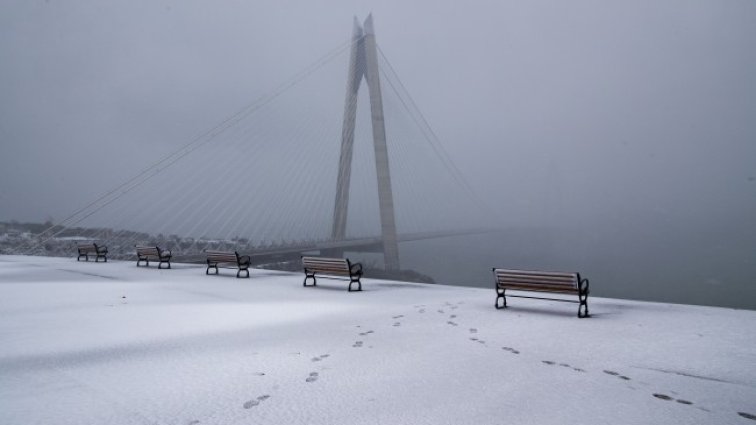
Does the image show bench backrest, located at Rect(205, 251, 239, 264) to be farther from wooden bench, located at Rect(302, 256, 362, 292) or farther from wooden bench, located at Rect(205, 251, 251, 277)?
wooden bench, located at Rect(302, 256, 362, 292)

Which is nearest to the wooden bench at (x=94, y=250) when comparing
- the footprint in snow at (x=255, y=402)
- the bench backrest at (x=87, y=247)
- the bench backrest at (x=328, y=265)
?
the bench backrest at (x=87, y=247)

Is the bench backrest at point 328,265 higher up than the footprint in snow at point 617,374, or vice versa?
the bench backrest at point 328,265

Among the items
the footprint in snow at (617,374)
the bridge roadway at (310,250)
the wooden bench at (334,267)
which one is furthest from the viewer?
the bridge roadway at (310,250)

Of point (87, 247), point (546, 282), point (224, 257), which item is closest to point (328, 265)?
point (224, 257)

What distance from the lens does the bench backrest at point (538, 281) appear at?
5742mm

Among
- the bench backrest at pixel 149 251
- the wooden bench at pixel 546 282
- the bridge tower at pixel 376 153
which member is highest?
the bridge tower at pixel 376 153

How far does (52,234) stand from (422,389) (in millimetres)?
20087

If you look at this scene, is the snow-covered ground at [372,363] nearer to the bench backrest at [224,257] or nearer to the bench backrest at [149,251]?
the bench backrest at [224,257]

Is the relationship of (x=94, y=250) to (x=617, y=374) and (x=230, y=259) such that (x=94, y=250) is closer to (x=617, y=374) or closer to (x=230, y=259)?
(x=230, y=259)

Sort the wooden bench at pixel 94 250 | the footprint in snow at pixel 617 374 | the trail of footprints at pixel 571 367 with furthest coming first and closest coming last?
1. the wooden bench at pixel 94 250
2. the footprint in snow at pixel 617 374
3. the trail of footprints at pixel 571 367

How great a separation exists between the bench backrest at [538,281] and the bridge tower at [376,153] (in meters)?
20.9

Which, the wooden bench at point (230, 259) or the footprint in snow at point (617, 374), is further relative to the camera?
the wooden bench at point (230, 259)

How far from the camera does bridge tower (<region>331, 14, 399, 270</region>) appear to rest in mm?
27344

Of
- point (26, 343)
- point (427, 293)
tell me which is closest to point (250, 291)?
point (427, 293)
